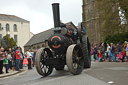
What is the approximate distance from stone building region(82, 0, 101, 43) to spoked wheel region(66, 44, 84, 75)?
45.2 meters

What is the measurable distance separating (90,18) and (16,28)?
2646 centimetres

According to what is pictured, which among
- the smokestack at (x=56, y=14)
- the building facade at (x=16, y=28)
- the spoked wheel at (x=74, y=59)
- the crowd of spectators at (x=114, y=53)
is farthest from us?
the building facade at (x=16, y=28)

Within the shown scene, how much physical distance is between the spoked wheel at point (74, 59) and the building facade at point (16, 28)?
58391 millimetres

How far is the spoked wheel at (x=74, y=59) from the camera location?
739 centimetres

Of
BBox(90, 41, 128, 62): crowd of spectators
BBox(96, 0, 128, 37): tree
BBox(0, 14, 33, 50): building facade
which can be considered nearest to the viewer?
BBox(90, 41, 128, 62): crowd of spectators

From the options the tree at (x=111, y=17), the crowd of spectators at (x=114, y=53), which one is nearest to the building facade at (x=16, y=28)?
the tree at (x=111, y=17)

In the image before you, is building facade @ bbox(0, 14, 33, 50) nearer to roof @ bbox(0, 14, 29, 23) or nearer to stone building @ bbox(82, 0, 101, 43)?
roof @ bbox(0, 14, 29, 23)

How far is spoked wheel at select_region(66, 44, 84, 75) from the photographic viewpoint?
7.39m

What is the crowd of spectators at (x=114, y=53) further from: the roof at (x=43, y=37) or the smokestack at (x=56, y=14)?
the roof at (x=43, y=37)

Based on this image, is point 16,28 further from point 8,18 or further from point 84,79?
point 84,79

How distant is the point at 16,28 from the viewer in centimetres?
6769

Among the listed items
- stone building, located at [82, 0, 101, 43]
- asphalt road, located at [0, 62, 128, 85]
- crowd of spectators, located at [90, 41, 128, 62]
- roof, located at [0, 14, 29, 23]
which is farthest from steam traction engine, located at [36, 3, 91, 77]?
roof, located at [0, 14, 29, 23]

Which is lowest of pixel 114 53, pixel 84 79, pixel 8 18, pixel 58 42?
pixel 84 79

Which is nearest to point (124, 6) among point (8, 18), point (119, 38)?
point (119, 38)
